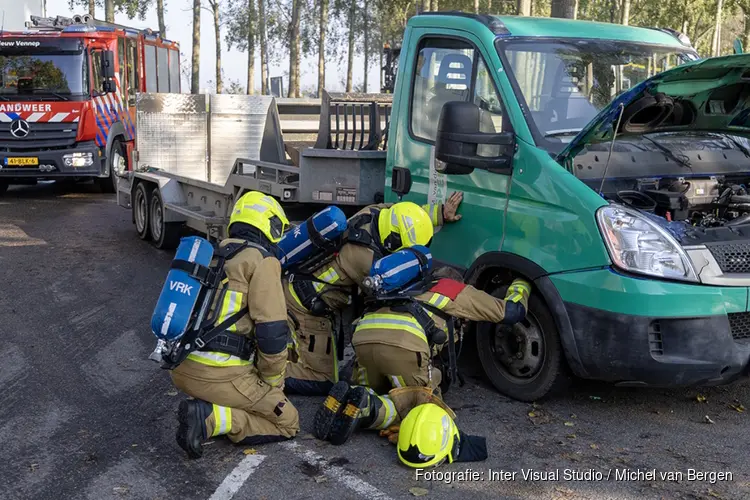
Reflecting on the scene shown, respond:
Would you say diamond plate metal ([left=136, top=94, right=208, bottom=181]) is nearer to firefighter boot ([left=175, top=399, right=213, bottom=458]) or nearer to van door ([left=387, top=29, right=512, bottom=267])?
van door ([left=387, top=29, right=512, bottom=267])

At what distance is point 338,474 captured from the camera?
4371 millimetres

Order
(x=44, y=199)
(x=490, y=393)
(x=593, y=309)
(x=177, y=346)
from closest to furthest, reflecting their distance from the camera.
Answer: (x=177, y=346) → (x=593, y=309) → (x=490, y=393) → (x=44, y=199)

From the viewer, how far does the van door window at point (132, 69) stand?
1625cm

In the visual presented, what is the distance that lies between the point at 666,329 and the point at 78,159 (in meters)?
12.2

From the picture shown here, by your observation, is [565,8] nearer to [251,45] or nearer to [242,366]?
[242,366]

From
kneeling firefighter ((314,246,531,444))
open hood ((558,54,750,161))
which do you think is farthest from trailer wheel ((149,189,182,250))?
open hood ((558,54,750,161))

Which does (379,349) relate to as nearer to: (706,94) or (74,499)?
(74,499)

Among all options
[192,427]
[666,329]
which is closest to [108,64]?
[192,427]

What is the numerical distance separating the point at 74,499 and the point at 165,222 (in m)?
6.11

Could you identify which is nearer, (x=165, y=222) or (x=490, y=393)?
(x=490, y=393)

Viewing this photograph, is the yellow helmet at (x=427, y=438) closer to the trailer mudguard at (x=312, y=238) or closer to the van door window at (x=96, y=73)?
the trailer mudguard at (x=312, y=238)

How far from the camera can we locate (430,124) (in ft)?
19.1

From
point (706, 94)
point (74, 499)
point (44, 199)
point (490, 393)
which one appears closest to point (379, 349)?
point (490, 393)

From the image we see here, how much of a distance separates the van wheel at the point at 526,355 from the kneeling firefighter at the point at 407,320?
167 mm
